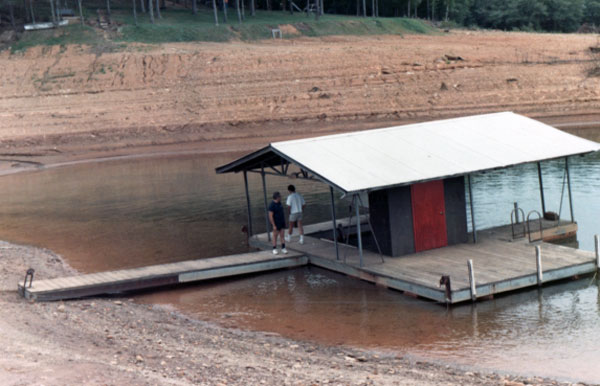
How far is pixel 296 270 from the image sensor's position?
63.7 ft

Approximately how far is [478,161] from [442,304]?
14.3 ft

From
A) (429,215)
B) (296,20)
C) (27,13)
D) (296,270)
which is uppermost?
(27,13)

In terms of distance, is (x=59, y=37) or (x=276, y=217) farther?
(x=59, y=37)

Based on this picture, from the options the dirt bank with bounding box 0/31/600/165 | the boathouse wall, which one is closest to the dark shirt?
the boathouse wall

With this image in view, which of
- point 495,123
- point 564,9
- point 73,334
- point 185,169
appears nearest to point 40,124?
point 185,169

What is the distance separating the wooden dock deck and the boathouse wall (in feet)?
1.03

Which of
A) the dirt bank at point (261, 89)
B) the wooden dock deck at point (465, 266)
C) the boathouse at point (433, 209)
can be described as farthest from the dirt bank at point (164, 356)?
the dirt bank at point (261, 89)

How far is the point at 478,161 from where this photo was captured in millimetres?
18578

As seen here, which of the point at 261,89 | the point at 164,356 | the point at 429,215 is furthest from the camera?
the point at 261,89

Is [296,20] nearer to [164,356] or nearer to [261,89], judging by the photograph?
[261,89]

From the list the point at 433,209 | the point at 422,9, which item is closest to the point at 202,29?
the point at 422,9

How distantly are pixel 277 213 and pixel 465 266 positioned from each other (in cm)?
490

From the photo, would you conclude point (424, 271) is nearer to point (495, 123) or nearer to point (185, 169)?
point (495, 123)

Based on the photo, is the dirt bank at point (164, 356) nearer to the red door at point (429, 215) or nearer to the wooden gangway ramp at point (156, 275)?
the wooden gangway ramp at point (156, 275)
